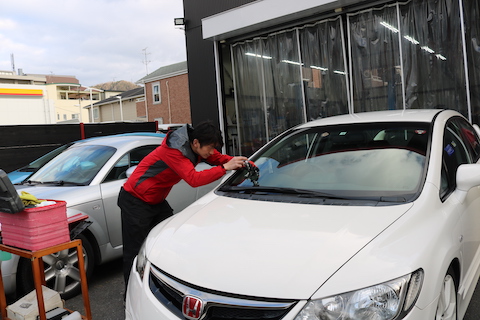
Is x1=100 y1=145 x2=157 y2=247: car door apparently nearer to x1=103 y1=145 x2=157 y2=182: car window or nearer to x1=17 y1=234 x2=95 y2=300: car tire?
x1=103 y1=145 x2=157 y2=182: car window

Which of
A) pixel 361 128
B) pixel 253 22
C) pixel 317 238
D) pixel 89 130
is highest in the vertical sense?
pixel 253 22

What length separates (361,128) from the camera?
3033 mm

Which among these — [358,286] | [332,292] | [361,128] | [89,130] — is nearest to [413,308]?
[358,286]

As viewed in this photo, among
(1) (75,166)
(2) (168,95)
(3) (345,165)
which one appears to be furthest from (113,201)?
(2) (168,95)

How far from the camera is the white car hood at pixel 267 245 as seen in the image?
5.67 ft

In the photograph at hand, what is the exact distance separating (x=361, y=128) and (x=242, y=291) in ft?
5.86

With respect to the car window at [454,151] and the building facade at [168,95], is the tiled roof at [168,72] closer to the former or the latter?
the building facade at [168,95]

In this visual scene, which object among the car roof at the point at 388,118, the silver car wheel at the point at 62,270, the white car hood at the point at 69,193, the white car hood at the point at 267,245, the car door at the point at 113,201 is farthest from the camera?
the car door at the point at 113,201

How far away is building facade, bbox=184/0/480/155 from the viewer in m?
6.22

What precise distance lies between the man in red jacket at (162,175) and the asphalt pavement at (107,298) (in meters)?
0.49

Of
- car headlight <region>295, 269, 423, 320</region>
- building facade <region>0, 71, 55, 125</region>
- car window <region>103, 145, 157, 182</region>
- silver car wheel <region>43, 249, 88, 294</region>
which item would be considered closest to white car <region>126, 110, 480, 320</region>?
car headlight <region>295, 269, 423, 320</region>

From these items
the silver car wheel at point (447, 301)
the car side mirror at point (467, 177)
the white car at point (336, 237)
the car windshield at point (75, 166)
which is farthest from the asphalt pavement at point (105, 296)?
the car side mirror at point (467, 177)

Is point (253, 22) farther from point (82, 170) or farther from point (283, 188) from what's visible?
point (283, 188)

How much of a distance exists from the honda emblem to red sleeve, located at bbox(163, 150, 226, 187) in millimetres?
1307
